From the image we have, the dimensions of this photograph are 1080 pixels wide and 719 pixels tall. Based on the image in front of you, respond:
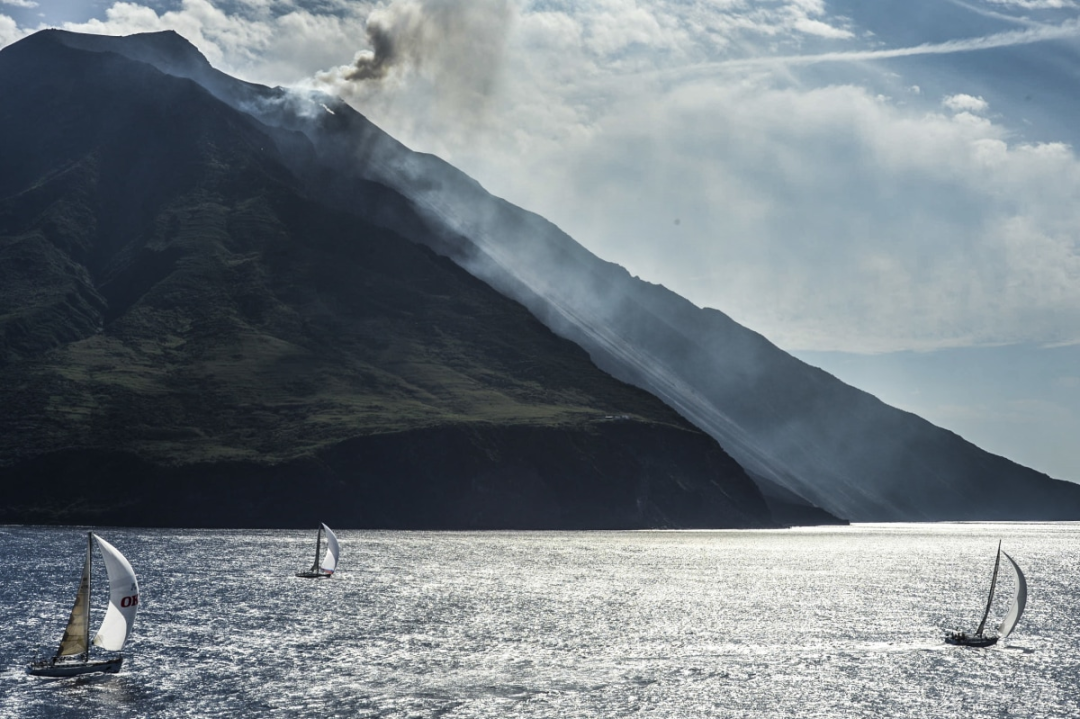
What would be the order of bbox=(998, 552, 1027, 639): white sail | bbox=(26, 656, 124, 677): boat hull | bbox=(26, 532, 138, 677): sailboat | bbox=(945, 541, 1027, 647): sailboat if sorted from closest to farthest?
bbox=(26, 656, 124, 677): boat hull < bbox=(26, 532, 138, 677): sailboat < bbox=(945, 541, 1027, 647): sailboat < bbox=(998, 552, 1027, 639): white sail

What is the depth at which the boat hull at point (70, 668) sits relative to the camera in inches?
3853

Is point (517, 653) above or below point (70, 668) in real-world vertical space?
above

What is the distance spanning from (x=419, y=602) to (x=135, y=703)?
216 ft

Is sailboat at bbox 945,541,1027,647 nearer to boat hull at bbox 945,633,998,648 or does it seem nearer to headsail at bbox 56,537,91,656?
boat hull at bbox 945,633,998,648

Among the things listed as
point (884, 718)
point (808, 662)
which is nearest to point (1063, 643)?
point (808, 662)

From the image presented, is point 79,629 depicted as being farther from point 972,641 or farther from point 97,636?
point 972,641

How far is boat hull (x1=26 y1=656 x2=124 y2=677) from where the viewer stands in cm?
9788

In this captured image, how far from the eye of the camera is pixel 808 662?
387ft

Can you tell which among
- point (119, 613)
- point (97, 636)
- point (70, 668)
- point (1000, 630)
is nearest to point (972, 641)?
point (1000, 630)

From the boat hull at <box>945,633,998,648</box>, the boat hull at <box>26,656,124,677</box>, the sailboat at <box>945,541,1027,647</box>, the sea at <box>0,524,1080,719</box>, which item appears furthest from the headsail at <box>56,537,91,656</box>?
the sailboat at <box>945,541,1027,647</box>

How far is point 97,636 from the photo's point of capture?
100375 millimetres

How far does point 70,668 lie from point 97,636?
134 inches

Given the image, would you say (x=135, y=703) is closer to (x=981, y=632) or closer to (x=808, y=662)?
(x=808, y=662)

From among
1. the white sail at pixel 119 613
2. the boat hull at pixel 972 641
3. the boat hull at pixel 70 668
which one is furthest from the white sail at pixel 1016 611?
the boat hull at pixel 70 668
